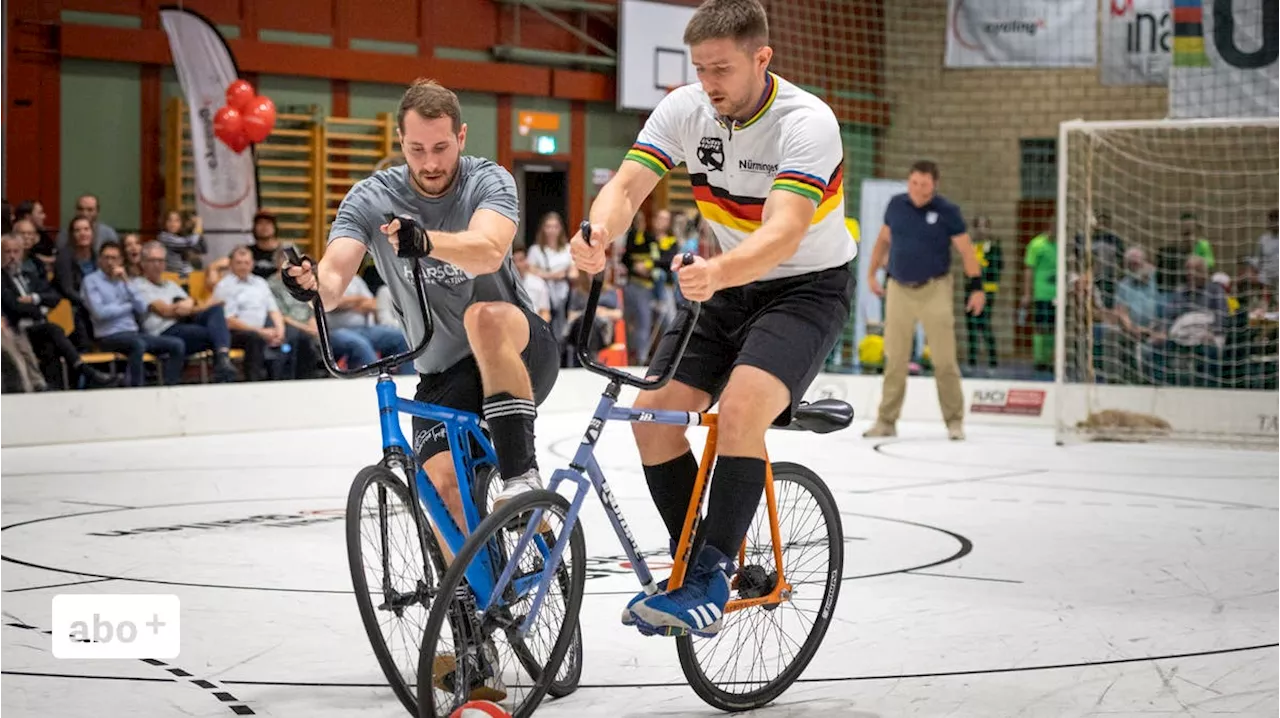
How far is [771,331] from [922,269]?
7109mm

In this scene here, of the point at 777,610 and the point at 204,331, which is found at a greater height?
the point at 204,331

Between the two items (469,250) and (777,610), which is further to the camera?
(777,610)

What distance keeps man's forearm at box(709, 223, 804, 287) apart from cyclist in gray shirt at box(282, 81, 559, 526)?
0.54 m

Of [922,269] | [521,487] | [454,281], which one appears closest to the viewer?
[521,487]

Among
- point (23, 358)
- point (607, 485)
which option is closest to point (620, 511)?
point (607, 485)

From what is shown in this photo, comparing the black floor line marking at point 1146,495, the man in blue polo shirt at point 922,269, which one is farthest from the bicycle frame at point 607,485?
the man in blue polo shirt at point 922,269

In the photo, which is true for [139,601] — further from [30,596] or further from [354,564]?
[354,564]

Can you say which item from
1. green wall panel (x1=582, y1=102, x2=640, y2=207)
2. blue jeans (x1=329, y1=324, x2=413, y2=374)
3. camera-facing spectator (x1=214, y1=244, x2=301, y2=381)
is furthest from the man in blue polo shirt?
green wall panel (x1=582, y1=102, x2=640, y2=207)

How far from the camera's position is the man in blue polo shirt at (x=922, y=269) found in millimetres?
10828

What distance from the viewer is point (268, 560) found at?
6.14 meters

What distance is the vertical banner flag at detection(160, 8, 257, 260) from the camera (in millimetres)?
14297

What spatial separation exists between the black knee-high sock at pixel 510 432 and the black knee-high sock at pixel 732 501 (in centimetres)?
46

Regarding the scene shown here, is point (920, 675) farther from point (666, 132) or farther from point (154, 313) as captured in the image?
point (154, 313)

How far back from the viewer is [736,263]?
361cm
